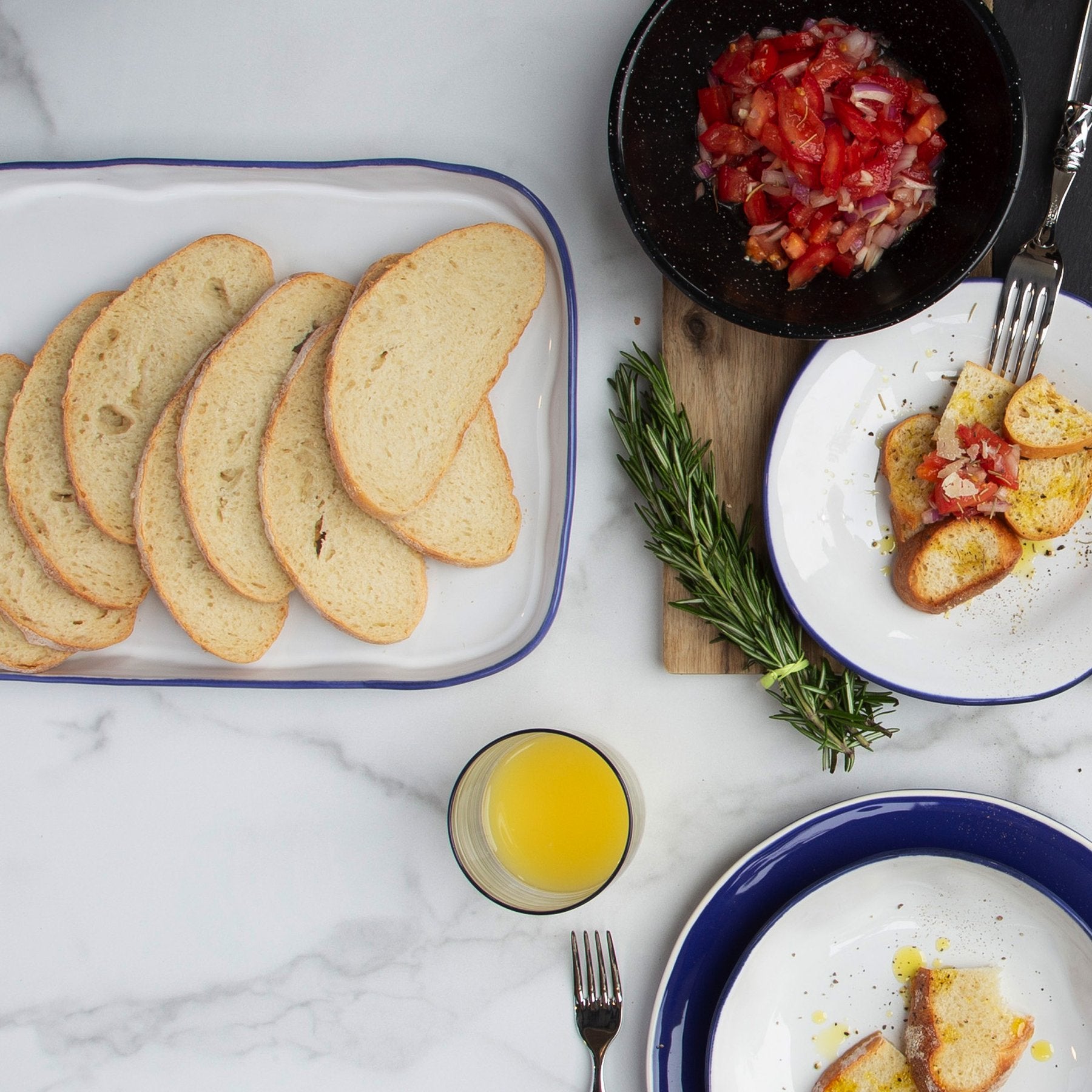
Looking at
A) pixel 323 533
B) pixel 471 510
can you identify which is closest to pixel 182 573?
pixel 323 533

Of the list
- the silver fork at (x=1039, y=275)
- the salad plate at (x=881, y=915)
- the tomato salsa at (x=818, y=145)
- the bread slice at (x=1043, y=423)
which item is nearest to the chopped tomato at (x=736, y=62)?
the tomato salsa at (x=818, y=145)

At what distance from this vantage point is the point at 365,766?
1508mm

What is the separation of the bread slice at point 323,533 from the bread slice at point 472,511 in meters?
0.06

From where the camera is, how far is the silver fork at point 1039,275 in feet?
4.33

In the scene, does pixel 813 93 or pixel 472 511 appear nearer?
pixel 813 93

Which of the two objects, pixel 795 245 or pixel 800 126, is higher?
pixel 800 126

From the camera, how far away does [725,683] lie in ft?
4.82

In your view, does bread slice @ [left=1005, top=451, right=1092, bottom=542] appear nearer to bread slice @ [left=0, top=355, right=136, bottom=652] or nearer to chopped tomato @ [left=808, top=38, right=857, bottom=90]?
chopped tomato @ [left=808, top=38, right=857, bottom=90]

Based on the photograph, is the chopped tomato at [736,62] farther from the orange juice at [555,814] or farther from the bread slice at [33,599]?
the bread slice at [33,599]

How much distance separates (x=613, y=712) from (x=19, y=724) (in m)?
1.00

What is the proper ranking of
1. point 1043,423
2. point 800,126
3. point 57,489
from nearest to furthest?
1. point 800,126
2. point 1043,423
3. point 57,489

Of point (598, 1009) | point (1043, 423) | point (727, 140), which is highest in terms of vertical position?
point (727, 140)

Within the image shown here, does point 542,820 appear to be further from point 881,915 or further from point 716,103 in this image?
point 716,103

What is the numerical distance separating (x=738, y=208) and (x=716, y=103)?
15 centimetres
